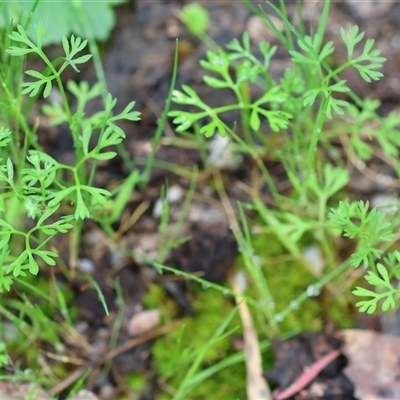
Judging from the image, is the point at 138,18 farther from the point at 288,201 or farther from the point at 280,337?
the point at 280,337

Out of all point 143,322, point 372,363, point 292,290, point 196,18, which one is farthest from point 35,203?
point 196,18

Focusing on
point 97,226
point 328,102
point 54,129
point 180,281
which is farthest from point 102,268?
point 328,102

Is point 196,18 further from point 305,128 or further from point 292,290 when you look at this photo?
point 292,290

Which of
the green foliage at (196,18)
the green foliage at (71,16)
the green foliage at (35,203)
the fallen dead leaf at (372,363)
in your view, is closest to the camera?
the green foliage at (35,203)

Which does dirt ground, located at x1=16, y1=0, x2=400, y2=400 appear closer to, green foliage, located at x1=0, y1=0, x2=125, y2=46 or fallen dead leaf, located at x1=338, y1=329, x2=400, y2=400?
green foliage, located at x1=0, y1=0, x2=125, y2=46

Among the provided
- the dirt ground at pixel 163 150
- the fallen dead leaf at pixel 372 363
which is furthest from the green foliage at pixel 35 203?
the fallen dead leaf at pixel 372 363

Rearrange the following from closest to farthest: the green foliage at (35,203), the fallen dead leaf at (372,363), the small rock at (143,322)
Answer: the green foliage at (35,203), the fallen dead leaf at (372,363), the small rock at (143,322)

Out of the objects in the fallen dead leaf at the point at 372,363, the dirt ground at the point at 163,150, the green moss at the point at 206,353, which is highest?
the dirt ground at the point at 163,150

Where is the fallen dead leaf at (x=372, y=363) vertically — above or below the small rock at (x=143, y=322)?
above

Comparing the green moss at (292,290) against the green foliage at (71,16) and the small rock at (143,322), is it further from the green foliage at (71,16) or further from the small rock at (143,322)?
the green foliage at (71,16)
